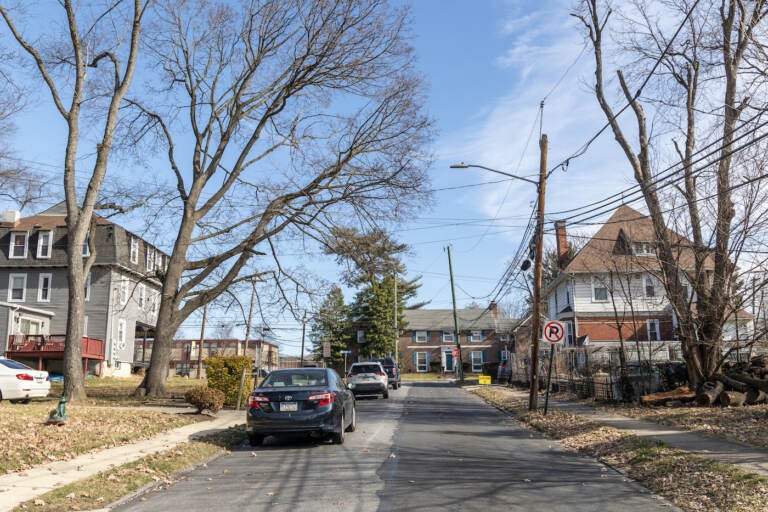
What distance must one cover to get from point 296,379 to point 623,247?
53.0ft

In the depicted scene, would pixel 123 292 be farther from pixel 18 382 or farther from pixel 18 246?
pixel 18 382

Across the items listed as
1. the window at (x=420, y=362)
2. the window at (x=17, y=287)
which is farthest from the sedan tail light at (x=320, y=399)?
the window at (x=420, y=362)

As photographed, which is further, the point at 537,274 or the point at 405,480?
the point at 537,274

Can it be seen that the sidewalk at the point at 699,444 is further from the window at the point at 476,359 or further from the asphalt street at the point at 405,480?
the window at the point at 476,359

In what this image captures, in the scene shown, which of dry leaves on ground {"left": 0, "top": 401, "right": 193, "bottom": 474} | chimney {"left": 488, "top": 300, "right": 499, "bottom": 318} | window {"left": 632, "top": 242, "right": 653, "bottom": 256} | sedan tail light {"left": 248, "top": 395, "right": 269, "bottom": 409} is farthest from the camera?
chimney {"left": 488, "top": 300, "right": 499, "bottom": 318}

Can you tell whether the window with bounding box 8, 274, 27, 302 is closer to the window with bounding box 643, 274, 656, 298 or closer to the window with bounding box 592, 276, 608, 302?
the window with bounding box 592, 276, 608, 302

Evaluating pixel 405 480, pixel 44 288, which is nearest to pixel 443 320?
pixel 44 288

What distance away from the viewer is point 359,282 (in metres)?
24.1

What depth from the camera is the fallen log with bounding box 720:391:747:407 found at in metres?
17.6

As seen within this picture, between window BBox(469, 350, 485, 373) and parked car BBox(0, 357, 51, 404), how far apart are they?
55.9 meters

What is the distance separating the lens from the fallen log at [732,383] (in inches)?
717

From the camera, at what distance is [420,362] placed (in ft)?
241

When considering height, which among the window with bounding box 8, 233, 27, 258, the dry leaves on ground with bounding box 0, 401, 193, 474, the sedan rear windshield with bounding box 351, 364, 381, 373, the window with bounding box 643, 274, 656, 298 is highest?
the window with bounding box 8, 233, 27, 258

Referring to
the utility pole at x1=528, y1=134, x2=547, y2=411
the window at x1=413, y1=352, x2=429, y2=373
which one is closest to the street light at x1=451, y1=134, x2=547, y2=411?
the utility pole at x1=528, y1=134, x2=547, y2=411
